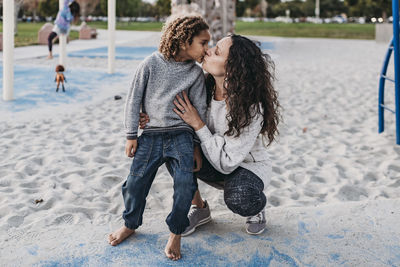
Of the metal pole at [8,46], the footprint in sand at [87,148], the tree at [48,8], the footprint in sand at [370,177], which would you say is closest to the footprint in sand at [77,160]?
the footprint in sand at [87,148]

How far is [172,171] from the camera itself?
2.75 m

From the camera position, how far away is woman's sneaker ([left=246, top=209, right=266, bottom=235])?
291 centimetres

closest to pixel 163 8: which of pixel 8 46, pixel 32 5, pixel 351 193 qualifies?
pixel 32 5

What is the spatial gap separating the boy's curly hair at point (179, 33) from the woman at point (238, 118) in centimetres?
18

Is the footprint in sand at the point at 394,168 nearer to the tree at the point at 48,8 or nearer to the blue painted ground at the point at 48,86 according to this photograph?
the blue painted ground at the point at 48,86

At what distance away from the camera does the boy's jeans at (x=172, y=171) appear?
258 centimetres

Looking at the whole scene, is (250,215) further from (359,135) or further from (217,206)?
(359,135)

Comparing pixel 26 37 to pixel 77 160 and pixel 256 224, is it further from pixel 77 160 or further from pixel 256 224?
pixel 256 224

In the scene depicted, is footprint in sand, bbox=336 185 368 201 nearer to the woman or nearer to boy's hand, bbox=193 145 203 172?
the woman

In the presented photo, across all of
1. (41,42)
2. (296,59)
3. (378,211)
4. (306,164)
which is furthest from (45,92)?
(41,42)

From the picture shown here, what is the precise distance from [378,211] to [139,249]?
1693 mm

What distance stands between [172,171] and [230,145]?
369 millimetres

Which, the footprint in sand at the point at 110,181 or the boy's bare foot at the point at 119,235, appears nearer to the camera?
the boy's bare foot at the point at 119,235

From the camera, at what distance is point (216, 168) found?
282cm
